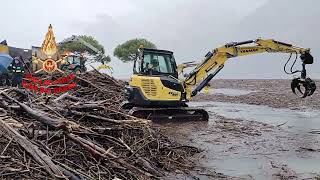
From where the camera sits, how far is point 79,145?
7.66 m

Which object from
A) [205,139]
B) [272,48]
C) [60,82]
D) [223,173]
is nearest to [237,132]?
[205,139]

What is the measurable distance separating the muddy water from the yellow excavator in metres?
0.72

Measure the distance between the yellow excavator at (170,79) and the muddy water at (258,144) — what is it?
0.72 meters

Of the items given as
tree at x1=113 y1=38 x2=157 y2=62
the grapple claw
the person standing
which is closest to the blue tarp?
the person standing

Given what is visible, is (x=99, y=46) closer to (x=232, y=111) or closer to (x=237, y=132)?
(x=232, y=111)

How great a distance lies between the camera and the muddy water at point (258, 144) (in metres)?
9.08

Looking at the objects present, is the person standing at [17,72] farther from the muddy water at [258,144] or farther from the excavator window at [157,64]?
the muddy water at [258,144]

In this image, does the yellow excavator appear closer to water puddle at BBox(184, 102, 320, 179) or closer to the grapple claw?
the grapple claw

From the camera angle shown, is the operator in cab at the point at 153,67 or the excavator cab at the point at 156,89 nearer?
the excavator cab at the point at 156,89

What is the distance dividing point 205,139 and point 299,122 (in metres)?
5.69

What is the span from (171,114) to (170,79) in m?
1.31

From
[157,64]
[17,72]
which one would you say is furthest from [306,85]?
[17,72]

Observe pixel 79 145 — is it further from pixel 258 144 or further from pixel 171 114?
pixel 171 114

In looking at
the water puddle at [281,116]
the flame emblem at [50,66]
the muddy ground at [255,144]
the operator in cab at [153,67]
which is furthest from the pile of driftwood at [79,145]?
the flame emblem at [50,66]
